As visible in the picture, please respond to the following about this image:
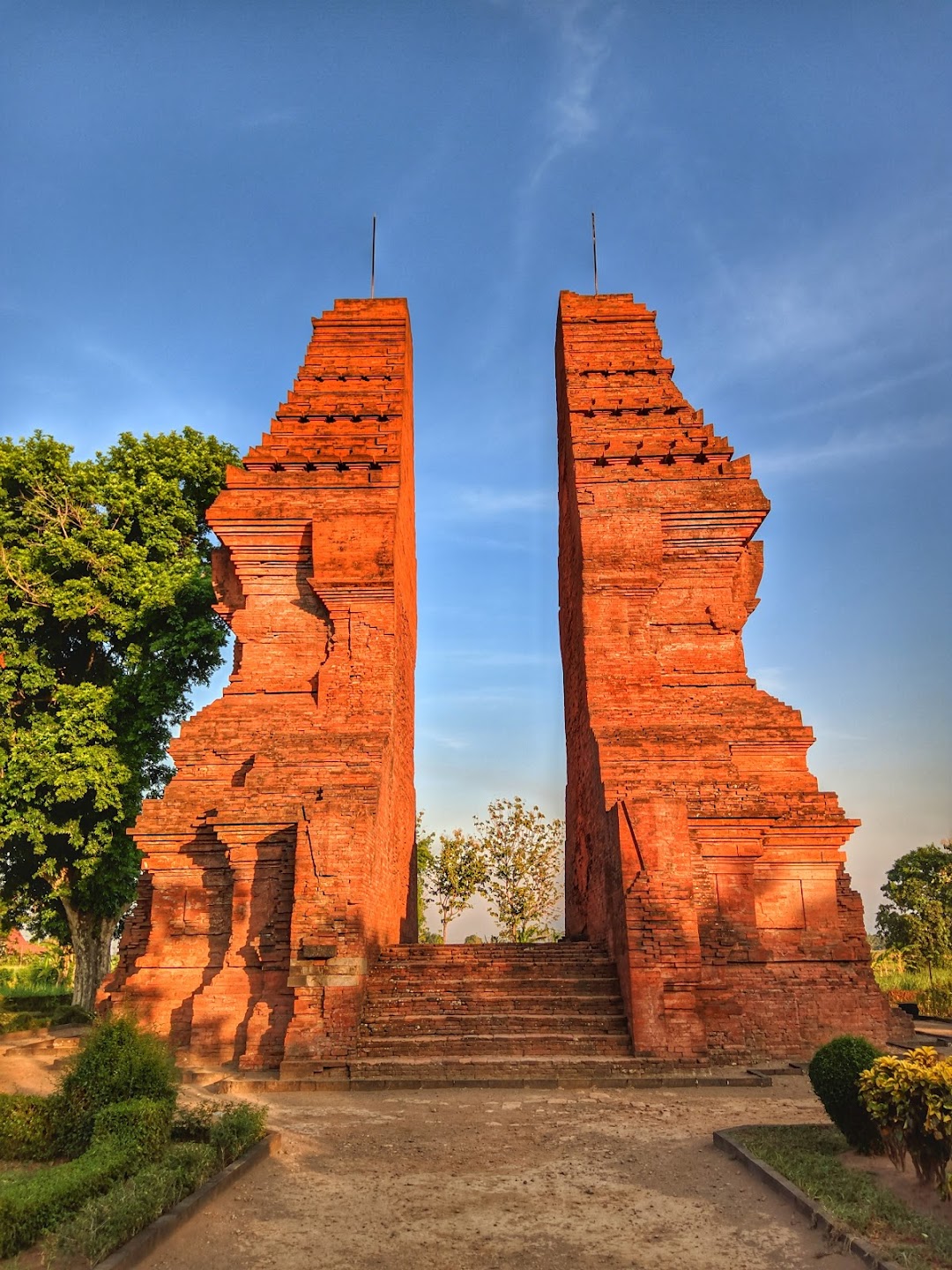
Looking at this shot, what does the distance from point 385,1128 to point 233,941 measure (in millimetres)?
4135

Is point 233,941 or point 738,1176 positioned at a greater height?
point 233,941

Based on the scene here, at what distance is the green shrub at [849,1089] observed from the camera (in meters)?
5.91

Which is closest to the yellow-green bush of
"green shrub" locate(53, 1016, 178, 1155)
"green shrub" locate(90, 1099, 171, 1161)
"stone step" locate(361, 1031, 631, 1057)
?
"stone step" locate(361, 1031, 631, 1057)

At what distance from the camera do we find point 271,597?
1388 cm

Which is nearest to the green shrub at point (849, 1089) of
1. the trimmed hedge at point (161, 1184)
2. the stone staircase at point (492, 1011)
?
the stone staircase at point (492, 1011)

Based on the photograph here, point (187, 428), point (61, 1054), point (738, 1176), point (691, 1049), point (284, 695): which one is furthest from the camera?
point (187, 428)

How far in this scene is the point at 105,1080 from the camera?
6469 mm

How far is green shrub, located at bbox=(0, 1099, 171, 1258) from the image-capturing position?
441 cm

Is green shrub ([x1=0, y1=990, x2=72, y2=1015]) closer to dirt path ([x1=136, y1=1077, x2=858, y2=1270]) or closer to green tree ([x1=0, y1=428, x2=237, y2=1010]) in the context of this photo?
green tree ([x1=0, y1=428, x2=237, y2=1010])

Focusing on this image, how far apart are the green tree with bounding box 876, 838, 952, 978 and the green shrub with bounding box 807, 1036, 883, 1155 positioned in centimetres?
1814

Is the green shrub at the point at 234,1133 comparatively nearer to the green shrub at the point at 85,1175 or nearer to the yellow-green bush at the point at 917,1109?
the green shrub at the point at 85,1175

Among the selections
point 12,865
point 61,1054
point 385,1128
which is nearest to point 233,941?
point 61,1054

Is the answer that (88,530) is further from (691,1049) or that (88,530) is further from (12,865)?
(691,1049)

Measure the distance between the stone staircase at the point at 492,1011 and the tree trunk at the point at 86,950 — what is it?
27.9 ft
